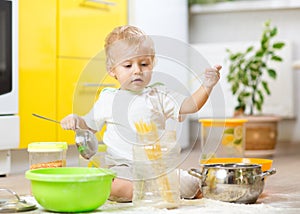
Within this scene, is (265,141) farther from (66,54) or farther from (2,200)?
(2,200)

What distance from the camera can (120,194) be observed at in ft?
5.21

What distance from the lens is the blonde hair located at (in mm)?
1581

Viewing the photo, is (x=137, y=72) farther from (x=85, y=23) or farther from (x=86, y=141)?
(x=85, y=23)

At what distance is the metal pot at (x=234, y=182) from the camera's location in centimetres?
150

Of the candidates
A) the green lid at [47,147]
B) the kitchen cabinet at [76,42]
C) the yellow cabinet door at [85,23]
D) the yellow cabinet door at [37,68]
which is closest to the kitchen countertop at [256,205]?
the green lid at [47,147]

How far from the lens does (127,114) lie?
1561 mm

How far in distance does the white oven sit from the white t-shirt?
58cm

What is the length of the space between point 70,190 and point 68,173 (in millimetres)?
154

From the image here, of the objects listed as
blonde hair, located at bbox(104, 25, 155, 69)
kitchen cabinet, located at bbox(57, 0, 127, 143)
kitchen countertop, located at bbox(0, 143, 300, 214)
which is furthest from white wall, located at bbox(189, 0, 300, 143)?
blonde hair, located at bbox(104, 25, 155, 69)

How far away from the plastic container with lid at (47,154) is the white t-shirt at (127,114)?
102 mm

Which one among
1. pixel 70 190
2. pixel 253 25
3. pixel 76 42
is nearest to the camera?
pixel 70 190

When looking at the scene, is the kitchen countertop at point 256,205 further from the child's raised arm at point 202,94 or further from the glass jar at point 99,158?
the child's raised arm at point 202,94

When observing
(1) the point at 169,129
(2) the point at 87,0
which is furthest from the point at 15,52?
(1) the point at 169,129

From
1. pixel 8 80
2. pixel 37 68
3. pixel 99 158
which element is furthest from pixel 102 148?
pixel 37 68
